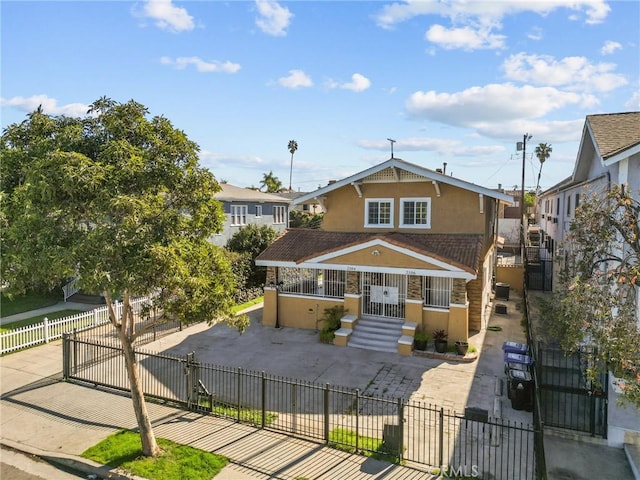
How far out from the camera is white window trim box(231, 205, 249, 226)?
32.2 m

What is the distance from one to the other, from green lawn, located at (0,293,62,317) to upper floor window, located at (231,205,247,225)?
12214 mm

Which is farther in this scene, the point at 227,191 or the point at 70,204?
the point at 227,191

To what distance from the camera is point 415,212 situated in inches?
816

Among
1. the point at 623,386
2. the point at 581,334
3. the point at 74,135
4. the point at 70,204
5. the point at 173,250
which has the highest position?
the point at 74,135

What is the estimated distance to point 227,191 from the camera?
33781mm

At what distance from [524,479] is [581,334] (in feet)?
10.3

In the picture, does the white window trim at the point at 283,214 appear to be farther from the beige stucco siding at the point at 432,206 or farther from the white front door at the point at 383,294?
the white front door at the point at 383,294

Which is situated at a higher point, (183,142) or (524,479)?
(183,142)

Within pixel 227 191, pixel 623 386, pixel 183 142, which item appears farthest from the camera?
pixel 227 191

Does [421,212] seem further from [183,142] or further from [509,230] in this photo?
[509,230]

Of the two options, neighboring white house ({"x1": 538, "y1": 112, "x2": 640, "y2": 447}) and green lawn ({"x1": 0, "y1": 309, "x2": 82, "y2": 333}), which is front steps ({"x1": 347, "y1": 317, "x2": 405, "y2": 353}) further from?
green lawn ({"x1": 0, "y1": 309, "x2": 82, "y2": 333})

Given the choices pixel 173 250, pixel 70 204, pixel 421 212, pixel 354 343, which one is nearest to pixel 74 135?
pixel 70 204

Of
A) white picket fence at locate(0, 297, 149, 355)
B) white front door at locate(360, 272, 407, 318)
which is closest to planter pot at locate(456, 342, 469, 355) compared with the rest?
white front door at locate(360, 272, 407, 318)

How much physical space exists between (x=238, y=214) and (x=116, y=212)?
24985 mm
